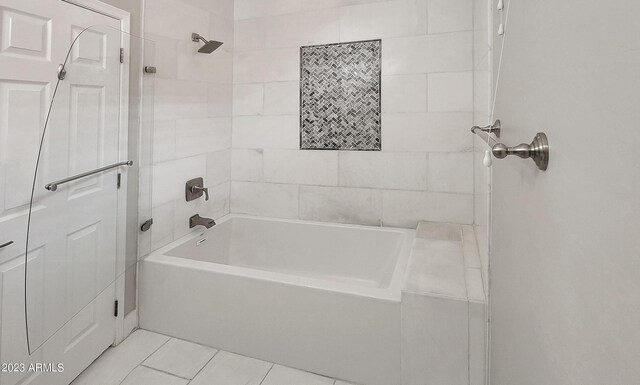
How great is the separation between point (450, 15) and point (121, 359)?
9.79 ft

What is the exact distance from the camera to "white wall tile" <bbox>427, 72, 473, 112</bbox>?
218 centimetres

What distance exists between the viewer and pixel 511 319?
80 cm

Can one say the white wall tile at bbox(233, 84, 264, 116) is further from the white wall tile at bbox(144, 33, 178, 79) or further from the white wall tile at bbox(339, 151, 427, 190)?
the white wall tile at bbox(339, 151, 427, 190)

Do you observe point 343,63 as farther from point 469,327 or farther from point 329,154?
point 469,327

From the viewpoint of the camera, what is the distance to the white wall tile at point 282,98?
2.61m

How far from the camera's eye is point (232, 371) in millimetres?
1620

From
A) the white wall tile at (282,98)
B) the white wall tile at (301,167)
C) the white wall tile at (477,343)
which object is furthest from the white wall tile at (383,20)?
the white wall tile at (477,343)

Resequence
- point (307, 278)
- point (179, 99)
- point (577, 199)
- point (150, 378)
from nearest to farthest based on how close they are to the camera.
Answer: point (577, 199), point (150, 378), point (307, 278), point (179, 99)

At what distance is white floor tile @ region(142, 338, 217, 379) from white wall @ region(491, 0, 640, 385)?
151cm

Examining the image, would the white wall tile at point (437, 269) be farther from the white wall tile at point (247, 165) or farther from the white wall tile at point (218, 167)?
the white wall tile at point (218, 167)

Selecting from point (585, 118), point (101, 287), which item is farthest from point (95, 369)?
point (585, 118)

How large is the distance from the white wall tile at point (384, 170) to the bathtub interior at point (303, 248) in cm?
36

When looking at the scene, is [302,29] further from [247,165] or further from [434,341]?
[434,341]

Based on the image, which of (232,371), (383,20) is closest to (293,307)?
(232,371)
